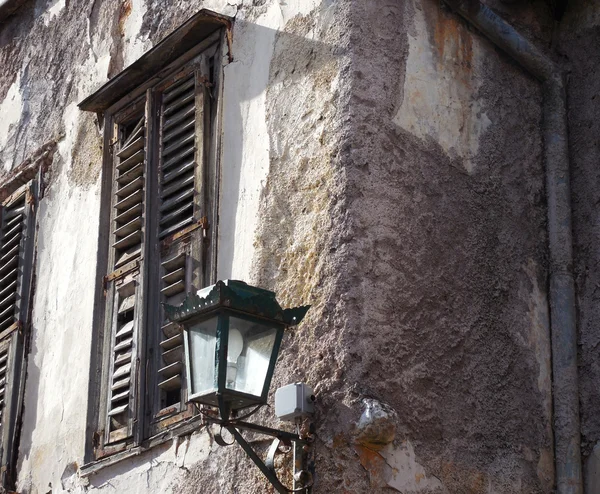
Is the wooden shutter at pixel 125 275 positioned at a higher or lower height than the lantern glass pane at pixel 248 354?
higher

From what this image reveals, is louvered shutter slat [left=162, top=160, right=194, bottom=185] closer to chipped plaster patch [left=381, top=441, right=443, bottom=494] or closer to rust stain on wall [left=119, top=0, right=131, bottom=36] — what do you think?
rust stain on wall [left=119, top=0, right=131, bottom=36]

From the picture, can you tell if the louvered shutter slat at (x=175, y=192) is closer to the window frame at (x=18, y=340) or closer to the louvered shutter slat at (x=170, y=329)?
the louvered shutter slat at (x=170, y=329)

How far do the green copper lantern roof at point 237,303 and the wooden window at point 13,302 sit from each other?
223 cm

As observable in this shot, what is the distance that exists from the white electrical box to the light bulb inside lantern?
1.04 feet

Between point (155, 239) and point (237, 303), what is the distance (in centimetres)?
153

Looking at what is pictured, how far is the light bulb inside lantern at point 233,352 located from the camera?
486cm

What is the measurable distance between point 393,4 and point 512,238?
1143 mm

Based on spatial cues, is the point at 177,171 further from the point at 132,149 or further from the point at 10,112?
the point at 10,112

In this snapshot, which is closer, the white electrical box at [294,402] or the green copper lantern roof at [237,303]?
the green copper lantern roof at [237,303]

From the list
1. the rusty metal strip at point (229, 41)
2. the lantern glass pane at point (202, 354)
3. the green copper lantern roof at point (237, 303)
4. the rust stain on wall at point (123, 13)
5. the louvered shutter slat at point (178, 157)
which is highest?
the rust stain on wall at point (123, 13)

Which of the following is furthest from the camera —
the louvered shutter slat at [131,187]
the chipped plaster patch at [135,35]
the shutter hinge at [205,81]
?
the chipped plaster patch at [135,35]

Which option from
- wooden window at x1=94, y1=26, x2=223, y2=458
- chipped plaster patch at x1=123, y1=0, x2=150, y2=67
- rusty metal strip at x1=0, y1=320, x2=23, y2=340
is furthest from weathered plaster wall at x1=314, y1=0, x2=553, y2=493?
rusty metal strip at x1=0, y1=320, x2=23, y2=340

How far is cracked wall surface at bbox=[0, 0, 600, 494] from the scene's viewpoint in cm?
524

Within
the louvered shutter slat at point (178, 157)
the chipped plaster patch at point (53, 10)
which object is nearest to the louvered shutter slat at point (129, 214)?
the louvered shutter slat at point (178, 157)
